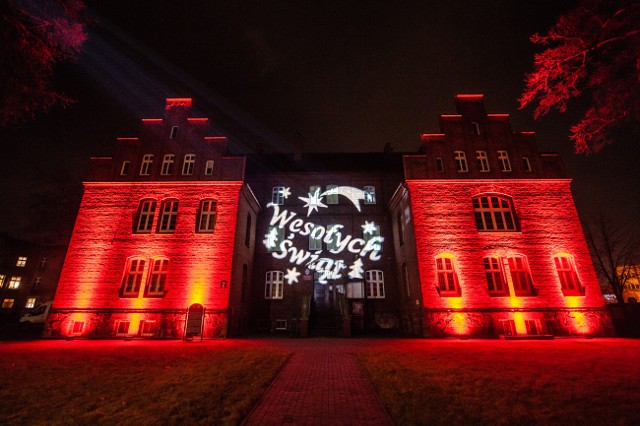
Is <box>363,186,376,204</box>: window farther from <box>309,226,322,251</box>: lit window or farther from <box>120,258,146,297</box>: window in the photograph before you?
<box>120,258,146,297</box>: window

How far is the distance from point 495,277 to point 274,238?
15693mm

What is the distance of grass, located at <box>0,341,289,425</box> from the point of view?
185 inches

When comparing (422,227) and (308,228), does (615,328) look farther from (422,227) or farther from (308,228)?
Result: (308,228)

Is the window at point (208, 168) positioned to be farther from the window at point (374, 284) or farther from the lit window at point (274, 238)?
the window at point (374, 284)

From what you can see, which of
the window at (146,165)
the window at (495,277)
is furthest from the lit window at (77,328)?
the window at (495,277)

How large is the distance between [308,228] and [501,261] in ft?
44.6

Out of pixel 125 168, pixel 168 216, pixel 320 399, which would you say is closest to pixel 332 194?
pixel 168 216

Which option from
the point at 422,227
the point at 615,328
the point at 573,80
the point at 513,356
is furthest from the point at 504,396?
the point at 615,328

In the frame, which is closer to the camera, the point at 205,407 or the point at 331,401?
the point at 205,407

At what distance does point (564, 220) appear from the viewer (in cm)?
1797

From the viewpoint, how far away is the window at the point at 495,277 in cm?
1675

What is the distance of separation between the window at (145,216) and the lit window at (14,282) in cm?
4197

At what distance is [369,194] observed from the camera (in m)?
24.6

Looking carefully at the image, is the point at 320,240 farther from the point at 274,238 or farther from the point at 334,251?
the point at 274,238
